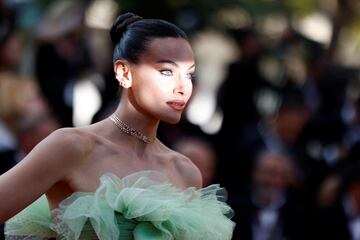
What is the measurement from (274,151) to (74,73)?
184cm

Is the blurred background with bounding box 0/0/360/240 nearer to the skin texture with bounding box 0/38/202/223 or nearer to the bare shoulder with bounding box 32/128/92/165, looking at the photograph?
the skin texture with bounding box 0/38/202/223

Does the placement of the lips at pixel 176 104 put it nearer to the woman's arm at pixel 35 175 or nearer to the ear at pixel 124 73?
the ear at pixel 124 73

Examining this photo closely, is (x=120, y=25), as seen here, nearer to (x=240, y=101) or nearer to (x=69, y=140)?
(x=69, y=140)

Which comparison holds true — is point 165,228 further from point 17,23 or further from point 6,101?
point 17,23

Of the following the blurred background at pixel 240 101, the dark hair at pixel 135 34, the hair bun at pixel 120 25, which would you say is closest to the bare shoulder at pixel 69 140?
the dark hair at pixel 135 34

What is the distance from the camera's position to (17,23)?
10.9m

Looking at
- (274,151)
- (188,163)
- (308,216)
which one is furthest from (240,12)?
(188,163)

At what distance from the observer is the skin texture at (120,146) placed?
5.11m

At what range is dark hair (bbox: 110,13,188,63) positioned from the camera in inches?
212

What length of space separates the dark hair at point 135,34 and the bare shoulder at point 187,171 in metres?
0.58

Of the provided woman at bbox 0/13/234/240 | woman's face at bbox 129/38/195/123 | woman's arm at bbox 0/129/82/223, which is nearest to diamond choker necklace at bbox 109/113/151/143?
woman at bbox 0/13/234/240

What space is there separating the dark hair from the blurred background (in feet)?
10.6

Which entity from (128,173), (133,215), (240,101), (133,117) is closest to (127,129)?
(133,117)

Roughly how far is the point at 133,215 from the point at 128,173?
0.81ft
